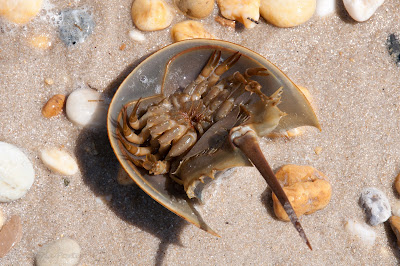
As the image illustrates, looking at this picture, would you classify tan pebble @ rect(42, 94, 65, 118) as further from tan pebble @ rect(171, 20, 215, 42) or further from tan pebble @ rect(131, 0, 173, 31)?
tan pebble @ rect(171, 20, 215, 42)

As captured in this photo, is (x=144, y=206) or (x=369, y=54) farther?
(x=369, y=54)

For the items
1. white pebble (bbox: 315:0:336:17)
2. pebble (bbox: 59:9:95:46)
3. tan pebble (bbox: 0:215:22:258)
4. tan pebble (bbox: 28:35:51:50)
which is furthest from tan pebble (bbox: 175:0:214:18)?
tan pebble (bbox: 0:215:22:258)

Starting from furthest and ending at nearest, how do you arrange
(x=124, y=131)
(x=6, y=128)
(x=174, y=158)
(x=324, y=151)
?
(x=324, y=151) < (x=6, y=128) < (x=174, y=158) < (x=124, y=131)

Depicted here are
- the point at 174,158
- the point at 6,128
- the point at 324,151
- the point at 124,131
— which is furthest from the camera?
the point at 324,151

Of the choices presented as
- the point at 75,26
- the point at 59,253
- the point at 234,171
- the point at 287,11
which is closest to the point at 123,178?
the point at 59,253

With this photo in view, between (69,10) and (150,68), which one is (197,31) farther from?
(69,10)

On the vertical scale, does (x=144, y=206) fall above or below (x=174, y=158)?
below

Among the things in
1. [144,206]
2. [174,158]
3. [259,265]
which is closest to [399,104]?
[259,265]
